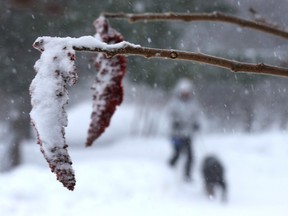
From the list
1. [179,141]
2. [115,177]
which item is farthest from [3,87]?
[179,141]

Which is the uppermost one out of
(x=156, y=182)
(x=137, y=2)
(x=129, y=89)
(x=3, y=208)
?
(x=129, y=89)

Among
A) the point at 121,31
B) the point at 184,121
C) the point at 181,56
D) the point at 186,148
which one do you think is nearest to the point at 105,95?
the point at 181,56

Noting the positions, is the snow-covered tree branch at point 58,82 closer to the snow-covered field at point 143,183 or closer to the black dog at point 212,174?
the snow-covered field at point 143,183

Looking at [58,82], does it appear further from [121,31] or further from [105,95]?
[121,31]

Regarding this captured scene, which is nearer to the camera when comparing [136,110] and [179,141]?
[179,141]

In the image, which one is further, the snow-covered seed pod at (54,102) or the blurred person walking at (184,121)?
the blurred person walking at (184,121)

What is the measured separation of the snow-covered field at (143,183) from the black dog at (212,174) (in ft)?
0.39

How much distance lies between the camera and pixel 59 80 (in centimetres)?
47

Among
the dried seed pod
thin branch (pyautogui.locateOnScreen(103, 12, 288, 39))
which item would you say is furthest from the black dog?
the dried seed pod

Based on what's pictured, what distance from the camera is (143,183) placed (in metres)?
6.51

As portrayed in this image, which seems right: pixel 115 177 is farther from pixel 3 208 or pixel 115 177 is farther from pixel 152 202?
pixel 3 208

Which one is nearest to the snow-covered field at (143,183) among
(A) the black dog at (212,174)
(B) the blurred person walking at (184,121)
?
(A) the black dog at (212,174)

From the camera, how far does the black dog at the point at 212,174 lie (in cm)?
566

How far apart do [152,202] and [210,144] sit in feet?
19.3
